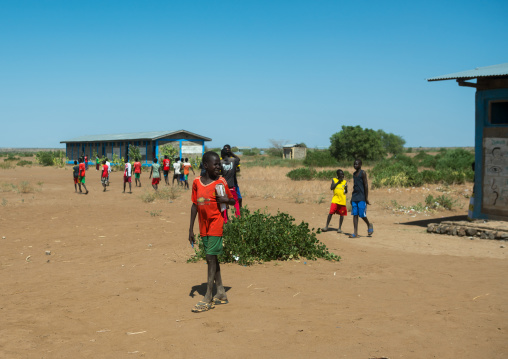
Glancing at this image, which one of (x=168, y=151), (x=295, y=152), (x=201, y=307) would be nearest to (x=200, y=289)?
(x=201, y=307)

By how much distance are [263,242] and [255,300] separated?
227cm

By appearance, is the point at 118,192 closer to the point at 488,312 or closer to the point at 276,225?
the point at 276,225

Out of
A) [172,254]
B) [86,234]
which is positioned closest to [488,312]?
[172,254]

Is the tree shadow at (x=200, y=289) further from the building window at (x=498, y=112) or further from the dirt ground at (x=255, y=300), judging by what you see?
the building window at (x=498, y=112)

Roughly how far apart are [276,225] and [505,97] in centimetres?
725

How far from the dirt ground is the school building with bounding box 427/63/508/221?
1.74 meters

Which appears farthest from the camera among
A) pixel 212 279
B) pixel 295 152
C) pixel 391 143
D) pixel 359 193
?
pixel 391 143

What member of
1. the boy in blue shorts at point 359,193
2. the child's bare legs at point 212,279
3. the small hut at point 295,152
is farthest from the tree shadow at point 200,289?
the small hut at point 295,152

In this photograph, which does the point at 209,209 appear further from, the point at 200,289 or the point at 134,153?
the point at 134,153

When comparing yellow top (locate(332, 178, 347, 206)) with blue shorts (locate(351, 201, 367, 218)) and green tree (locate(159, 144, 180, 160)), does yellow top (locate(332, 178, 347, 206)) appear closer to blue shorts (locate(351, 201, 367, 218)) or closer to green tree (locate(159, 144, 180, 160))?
blue shorts (locate(351, 201, 367, 218))

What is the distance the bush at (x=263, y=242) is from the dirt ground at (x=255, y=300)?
0.73 feet

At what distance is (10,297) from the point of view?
21.4 feet

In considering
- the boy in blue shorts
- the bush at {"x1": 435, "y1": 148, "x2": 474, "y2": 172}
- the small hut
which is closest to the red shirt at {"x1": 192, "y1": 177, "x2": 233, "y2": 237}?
the boy in blue shorts

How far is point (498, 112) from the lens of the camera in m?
12.7
